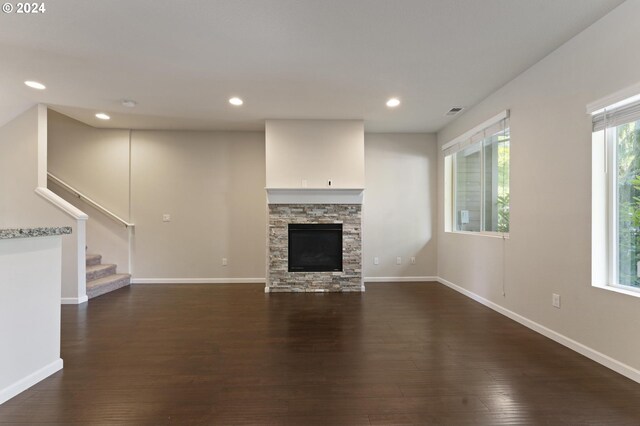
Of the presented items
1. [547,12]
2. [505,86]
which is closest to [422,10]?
[547,12]

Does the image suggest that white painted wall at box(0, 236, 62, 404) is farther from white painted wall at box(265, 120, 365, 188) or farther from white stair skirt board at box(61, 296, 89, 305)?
white painted wall at box(265, 120, 365, 188)

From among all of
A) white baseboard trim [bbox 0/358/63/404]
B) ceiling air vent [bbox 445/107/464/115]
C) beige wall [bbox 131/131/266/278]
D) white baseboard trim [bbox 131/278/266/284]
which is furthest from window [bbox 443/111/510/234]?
white baseboard trim [bbox 0/358/63/404]

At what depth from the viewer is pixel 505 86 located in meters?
3.42

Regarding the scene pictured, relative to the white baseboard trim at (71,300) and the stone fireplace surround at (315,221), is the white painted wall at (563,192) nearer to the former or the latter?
the stone fireplace surround at (315,221)

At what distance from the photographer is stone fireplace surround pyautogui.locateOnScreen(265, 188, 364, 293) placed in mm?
4652

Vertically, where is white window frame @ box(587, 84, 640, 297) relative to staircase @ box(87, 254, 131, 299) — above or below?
above

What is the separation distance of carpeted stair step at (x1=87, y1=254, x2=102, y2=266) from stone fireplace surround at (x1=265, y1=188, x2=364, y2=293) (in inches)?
119

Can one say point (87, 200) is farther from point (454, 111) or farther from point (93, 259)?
point (454, 111)

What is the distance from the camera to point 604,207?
7.70 ft

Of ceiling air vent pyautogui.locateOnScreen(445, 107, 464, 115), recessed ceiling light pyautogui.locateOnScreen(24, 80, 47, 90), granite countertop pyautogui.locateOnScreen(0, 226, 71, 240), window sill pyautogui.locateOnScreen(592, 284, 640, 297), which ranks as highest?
ceiling air vent pyautogui.locateOnScreen(445, 107, 464, 115)

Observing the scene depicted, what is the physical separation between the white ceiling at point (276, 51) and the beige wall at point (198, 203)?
A: 1096 millimetres

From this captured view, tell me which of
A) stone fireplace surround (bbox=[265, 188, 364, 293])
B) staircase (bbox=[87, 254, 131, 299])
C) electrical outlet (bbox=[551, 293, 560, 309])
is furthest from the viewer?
stone fireplace surround (bbox=[265, 188, 364, 293])

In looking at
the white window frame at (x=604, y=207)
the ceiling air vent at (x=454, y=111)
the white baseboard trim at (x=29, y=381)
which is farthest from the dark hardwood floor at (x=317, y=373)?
the ceiling air vent at (x=454, y=111)

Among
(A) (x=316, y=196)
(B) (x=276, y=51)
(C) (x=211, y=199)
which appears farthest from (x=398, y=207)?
(B) (x=276, y=51)
